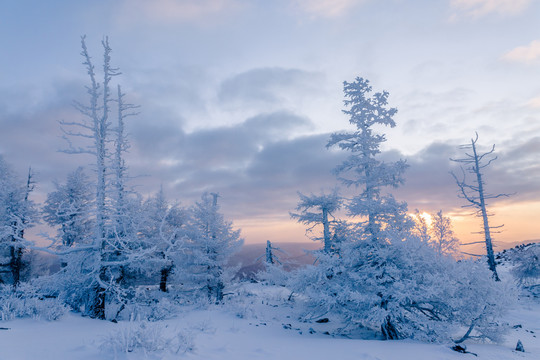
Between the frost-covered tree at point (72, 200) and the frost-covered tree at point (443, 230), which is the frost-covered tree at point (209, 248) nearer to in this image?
the frost-covered tree at point (72, 200)

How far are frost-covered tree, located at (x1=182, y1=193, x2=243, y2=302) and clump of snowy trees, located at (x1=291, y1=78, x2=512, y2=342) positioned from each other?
9380mm

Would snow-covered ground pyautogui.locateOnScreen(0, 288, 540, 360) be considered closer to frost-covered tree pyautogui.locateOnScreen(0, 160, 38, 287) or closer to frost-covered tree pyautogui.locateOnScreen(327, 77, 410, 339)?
frost-covered tree pyautogui.locateOnScreen(327, 77, 410, 339)

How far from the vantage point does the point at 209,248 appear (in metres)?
21.6

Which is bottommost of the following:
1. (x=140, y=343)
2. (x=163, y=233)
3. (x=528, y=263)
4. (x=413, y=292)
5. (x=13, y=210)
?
(x=528, y=263)

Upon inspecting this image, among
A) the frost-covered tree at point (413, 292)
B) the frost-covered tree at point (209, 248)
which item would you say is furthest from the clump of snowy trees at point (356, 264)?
the frost-covered tree at point (209, 248)

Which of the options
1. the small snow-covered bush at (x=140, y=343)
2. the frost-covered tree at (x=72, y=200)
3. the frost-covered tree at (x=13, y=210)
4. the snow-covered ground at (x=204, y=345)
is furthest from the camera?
the frost-covered tree at (x=72, y=200)

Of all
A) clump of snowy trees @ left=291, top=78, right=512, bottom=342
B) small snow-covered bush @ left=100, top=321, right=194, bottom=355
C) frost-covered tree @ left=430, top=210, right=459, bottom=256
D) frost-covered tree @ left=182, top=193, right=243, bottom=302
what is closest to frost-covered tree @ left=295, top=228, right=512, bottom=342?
clump of snowy trees @ left=291, top=78, right=512, bottom=342

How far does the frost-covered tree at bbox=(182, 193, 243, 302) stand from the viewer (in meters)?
21.1

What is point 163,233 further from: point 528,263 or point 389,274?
point 528,263

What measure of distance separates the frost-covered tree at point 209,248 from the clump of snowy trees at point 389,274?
30.8ft

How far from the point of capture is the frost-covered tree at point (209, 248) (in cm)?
2106

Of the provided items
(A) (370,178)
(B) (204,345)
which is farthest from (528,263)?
(B) (204,345)

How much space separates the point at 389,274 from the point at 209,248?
13.8 m

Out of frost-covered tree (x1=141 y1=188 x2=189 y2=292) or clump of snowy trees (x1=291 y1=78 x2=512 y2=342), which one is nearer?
clump of snowy trees (x1=291 y1=78 x2=512 y2=342)
